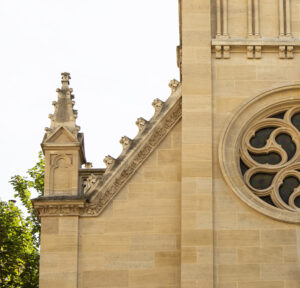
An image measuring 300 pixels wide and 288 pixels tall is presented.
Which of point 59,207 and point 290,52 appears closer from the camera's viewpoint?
point 59,207

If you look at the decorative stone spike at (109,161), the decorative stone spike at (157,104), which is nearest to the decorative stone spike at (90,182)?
the decorative stone spike at (109,161)

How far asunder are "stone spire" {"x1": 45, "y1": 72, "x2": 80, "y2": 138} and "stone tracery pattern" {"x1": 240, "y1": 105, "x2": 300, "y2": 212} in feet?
12.7

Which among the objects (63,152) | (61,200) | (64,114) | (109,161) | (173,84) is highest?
(173,84)

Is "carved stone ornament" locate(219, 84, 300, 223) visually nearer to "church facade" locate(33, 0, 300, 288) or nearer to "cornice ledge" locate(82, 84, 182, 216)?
"church facade" locate(33, 0, 300, 288)

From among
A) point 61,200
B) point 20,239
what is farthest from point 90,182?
point 20,239

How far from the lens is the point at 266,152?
24.1m

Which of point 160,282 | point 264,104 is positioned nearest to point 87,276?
point 160,282

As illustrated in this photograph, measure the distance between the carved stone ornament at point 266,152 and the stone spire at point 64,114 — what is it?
135 inches

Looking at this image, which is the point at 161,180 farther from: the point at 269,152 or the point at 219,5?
the point at 219,5

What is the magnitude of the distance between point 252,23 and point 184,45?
1.68 meters

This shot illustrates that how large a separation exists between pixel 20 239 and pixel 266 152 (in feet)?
36.4

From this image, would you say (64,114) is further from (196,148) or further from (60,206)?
(196,148)

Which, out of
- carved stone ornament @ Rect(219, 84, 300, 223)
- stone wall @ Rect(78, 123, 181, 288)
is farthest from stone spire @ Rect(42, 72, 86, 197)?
carved stone ornament @ Rect(219, 84, 300, 223)

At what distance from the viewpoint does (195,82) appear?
2427 centimetres
